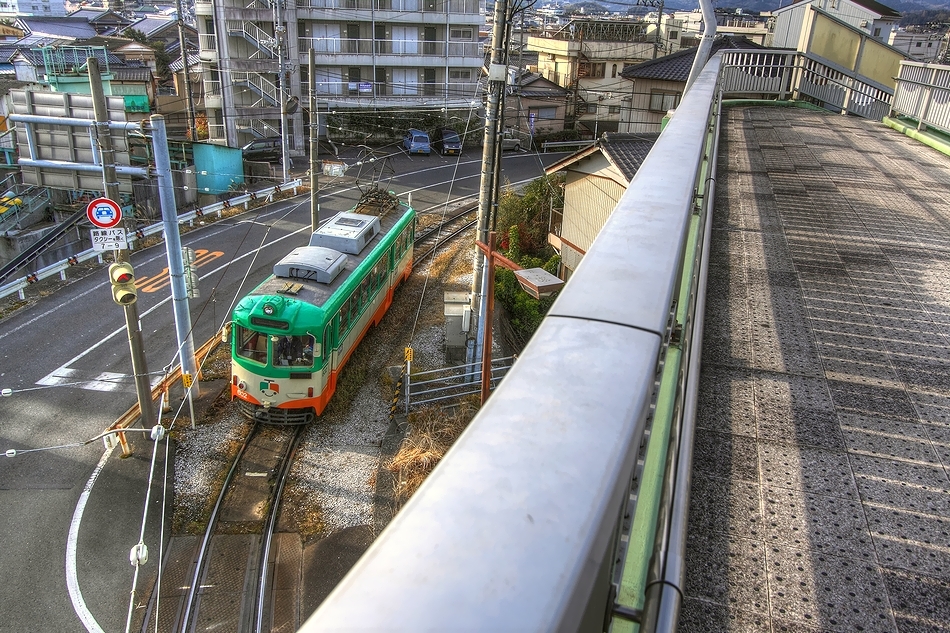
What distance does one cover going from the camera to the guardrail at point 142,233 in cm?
1549

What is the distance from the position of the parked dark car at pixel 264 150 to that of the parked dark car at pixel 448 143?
25.5 ft

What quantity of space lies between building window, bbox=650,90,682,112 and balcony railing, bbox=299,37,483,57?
1299 centimetres

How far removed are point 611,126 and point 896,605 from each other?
38474 mm

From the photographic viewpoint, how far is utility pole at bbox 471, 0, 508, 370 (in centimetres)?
1038

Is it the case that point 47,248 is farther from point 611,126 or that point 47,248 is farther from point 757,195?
point 611,126

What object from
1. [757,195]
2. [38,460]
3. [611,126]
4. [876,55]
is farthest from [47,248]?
[611,126]

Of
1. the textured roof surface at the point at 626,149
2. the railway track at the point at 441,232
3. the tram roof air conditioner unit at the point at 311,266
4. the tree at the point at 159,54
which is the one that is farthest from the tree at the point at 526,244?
the tree at the point at 159,54

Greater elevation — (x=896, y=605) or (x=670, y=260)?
(x=670, y=260)

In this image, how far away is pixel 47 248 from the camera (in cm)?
2008

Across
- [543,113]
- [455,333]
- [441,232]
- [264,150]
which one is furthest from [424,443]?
[543,113]

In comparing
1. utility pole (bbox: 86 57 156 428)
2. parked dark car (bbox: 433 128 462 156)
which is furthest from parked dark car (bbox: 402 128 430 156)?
utility pole (bbox: 86 57 156 428)

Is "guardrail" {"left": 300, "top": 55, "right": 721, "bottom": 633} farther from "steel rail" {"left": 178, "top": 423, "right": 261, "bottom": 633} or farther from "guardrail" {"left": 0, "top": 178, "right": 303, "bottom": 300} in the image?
"guardrail" {"left": 0, "top": 178, "right": 303, "bottom": 300}

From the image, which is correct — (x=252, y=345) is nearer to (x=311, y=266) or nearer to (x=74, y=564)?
(x=311, y=266)

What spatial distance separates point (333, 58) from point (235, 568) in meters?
28.3
